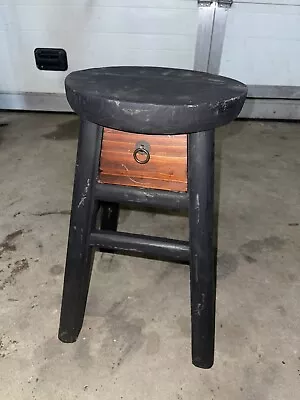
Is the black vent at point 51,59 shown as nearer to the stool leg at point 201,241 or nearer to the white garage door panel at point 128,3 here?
the white garage door panel at point 128,3

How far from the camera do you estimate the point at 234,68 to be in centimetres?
250

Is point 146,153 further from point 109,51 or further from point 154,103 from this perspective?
point 109,51

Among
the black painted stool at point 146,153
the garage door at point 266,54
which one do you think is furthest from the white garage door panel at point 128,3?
the black painted stool at point 146,153

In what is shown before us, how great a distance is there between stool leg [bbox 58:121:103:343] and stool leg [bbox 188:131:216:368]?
0.23 meters

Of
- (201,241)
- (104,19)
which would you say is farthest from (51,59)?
(201,241)

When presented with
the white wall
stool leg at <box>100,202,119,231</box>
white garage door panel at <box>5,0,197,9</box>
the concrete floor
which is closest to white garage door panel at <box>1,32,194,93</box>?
the white wall

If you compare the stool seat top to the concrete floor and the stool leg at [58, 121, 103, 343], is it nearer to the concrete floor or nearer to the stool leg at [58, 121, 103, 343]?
the stool leg at [58, 121, 103, 343]

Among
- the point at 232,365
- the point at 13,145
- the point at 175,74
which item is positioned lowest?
the point at 13,145

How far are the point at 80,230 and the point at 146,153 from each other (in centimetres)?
25

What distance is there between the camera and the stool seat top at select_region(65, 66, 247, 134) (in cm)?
84

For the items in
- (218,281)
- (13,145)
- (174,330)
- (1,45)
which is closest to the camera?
(174,330)

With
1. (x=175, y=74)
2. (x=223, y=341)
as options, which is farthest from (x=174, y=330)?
(x=175, y=74)

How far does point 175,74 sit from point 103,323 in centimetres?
73

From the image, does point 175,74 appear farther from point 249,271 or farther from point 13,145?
point 13,145
